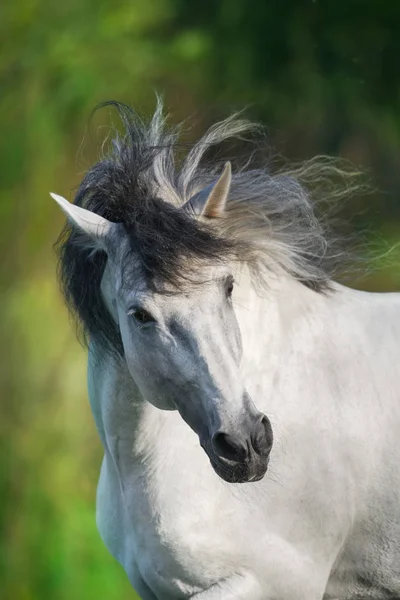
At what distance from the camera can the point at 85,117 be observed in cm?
605

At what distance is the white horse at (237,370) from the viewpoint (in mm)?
2328

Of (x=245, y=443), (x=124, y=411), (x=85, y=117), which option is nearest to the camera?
(x=245, y=443)

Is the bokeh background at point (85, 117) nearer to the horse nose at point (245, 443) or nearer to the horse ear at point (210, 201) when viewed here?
the horse ear at point (210, 201)

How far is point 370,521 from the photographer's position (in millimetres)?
2623

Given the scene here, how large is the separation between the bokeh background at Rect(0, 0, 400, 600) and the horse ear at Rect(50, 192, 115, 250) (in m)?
3.19

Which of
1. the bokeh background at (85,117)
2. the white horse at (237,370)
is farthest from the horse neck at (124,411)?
the bokeh background at (85,117)

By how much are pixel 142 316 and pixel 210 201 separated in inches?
12.8

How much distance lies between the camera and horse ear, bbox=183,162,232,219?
7.80ft

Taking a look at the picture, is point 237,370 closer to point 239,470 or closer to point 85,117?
point 239,470

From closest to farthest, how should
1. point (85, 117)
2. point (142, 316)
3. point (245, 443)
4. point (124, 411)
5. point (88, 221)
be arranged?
point (245, 443)
point (142, 316)
point (88, 221)
point (124, 411)
point (85, 117)

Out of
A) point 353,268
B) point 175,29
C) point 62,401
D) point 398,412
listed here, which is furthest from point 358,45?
point 398,412

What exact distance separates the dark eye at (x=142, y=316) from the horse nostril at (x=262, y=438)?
1.13ft

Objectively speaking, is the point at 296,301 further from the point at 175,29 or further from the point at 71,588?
the point at 175,29

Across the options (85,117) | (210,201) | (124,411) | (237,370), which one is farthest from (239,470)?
(85,117)
